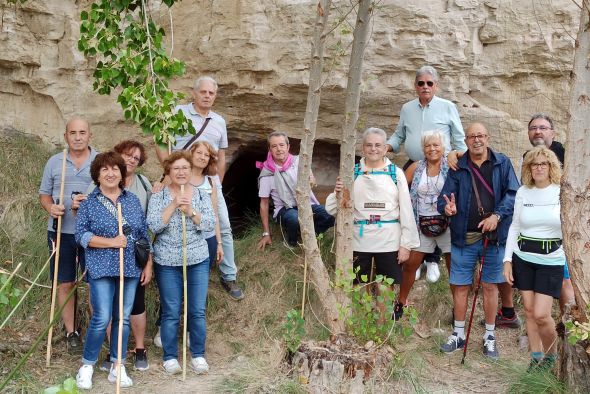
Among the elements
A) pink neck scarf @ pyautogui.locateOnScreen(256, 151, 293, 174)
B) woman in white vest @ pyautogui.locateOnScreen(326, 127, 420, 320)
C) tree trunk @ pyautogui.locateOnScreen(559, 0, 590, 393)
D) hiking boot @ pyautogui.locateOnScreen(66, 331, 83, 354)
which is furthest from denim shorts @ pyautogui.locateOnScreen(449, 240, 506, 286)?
hiking boot @ pyautogui.locateOnScreen(66, 331, 83, 354)

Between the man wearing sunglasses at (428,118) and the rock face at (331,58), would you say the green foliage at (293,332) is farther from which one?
the rock face at (331,58)

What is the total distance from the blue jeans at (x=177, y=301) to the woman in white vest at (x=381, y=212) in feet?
3.91

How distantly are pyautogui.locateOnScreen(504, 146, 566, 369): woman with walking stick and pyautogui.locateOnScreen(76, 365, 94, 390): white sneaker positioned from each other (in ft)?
9.93

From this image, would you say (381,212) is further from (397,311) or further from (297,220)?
(297,220)

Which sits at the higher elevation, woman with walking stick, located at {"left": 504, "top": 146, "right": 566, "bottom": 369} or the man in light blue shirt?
the man in light blue shirt

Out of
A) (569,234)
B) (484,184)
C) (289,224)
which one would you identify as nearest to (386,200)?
(484,184)

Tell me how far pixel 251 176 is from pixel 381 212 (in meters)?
4.17

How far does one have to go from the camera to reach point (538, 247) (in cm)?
502

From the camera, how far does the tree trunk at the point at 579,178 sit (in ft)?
13.8

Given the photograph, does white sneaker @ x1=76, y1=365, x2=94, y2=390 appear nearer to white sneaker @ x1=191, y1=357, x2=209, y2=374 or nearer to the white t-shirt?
white sneaker @ x1=191, y1=357, x2=209, y2=374

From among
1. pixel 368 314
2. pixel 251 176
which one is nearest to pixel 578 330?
pixel 368 314

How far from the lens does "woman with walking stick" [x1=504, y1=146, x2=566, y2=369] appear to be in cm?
500

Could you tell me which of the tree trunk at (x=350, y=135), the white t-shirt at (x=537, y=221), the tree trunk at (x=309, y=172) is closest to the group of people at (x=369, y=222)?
the white t-shirt at (x=537, y=221)

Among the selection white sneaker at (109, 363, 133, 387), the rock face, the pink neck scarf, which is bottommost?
white sneaker at (109, 363, 133, 387)
